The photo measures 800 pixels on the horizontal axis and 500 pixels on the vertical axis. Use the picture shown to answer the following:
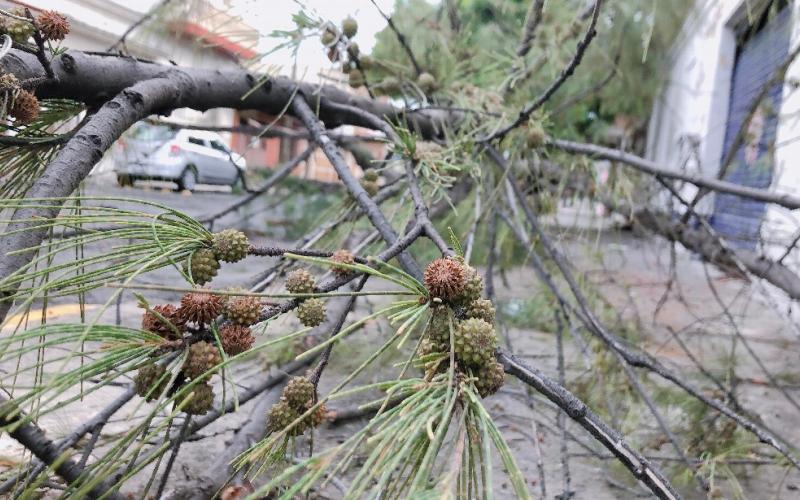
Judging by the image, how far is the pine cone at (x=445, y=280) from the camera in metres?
0.39

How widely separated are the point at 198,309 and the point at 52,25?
343 mm

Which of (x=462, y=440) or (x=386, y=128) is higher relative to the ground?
(x=386, y=128)

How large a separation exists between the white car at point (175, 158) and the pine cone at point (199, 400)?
0.88 meters

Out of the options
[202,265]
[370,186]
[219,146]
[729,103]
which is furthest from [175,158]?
[729,103]

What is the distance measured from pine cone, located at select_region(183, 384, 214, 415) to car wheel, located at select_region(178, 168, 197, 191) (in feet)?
3.72

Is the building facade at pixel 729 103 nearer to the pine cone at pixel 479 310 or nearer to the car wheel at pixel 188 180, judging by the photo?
the car wheel at pixel 188 180

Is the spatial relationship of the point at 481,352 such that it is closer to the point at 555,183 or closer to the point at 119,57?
the point at 119,57

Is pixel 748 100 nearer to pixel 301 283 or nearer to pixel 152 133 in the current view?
pixel 152 133

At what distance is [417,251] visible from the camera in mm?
2096

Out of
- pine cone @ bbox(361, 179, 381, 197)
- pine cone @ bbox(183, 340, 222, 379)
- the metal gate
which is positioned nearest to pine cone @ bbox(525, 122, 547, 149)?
pine cone @ bbox(361, 179, 381, 197)

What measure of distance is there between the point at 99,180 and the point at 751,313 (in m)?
3.10

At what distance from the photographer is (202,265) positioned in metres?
0.43

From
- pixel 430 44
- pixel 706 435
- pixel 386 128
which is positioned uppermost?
pixel 430 44

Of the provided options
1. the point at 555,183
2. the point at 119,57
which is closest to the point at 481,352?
the point at 119,57
